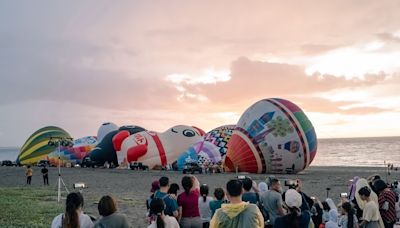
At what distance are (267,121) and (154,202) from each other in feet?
81.4

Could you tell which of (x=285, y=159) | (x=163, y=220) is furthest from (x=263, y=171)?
(x=163, y=220)

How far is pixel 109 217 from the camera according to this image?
206 inches

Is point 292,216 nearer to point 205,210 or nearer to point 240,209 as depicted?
point 240,209

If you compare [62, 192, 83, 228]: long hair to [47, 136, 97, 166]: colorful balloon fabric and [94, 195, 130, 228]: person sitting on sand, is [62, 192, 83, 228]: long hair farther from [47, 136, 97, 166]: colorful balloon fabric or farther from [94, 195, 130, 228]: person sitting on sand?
[47, 136, 97, 166]: colorful balloon fabric

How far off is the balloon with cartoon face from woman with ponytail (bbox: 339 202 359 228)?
106ft

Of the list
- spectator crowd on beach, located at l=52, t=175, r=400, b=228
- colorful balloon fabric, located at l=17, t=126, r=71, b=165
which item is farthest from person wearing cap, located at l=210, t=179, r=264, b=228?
colorful balloon fabric, located at l=17, t=126, r=71, b=165

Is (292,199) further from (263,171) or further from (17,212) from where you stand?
(263,171)

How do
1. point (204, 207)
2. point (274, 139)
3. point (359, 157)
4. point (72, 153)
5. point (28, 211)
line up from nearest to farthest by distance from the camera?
1. point (204, 207)
2. point (28, 211)
3. point (274, 139)
4. point (72, 153)
5. point (359, 157)

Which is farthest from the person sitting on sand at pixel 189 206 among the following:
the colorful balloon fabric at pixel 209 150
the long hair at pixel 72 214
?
the colorful balloon fabric at pixel 209 150

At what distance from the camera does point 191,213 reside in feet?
23.4

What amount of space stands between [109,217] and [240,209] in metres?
1.57

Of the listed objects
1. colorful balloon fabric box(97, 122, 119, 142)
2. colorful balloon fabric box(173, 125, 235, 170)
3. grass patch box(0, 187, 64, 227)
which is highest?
colorful balloon fabric box(97, 122, 119, 142)

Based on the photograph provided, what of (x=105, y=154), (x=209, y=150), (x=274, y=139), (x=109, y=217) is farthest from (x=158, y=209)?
(x=105, y=154)

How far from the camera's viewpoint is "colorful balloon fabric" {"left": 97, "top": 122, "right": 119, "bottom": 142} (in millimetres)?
53938
